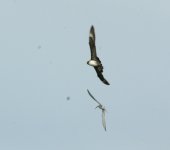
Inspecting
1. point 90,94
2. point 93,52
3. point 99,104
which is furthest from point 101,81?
point 99,104

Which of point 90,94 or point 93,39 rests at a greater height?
point 93,39

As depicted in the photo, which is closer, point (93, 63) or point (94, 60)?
point (93, 63)

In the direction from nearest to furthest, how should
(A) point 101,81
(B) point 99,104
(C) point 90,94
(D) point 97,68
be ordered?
1. (B) point 99,104
2. (C) point 90,94
3. (D) point 97,68
4. (A) point 101,81

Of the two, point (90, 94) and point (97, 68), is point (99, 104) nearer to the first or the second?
point (90, 94)

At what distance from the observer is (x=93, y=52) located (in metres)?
52.6

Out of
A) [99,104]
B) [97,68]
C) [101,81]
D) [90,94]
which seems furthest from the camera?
[101,81]

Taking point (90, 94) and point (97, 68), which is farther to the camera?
point (97, 68)

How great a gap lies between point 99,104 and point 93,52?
11709mm

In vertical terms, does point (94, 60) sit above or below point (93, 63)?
above

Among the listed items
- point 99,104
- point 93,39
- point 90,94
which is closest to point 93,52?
point 93,39

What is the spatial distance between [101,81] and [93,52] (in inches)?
155

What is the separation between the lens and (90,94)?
4581cm

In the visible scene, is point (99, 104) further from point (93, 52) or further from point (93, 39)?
point (93, 39)

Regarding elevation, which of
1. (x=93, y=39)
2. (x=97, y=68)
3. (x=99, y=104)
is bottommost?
(x=99, y=104)
